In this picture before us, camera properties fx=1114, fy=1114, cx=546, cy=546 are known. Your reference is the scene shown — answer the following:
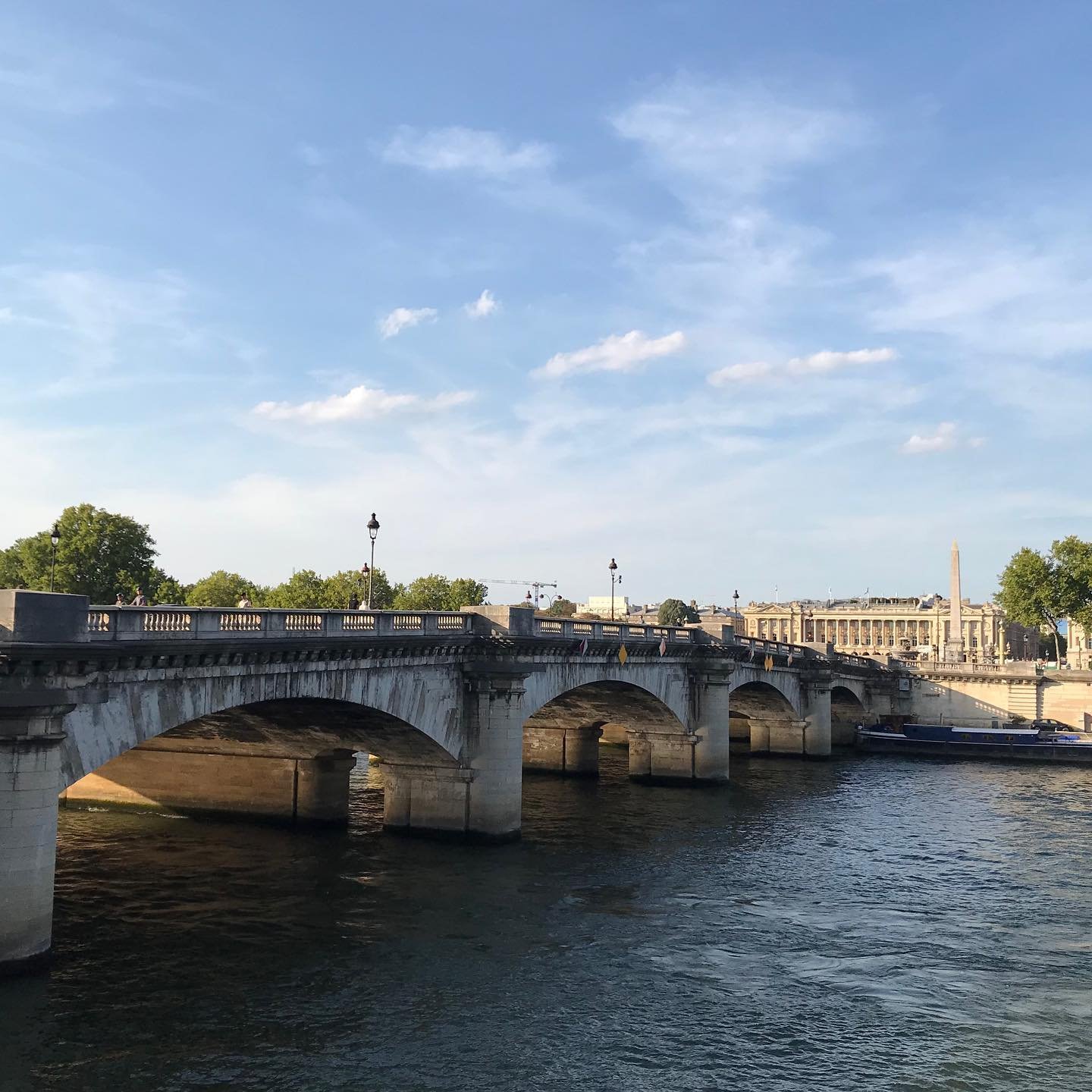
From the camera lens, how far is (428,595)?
433 feet

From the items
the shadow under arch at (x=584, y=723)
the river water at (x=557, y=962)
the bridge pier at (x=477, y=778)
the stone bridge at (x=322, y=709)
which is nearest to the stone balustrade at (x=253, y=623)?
the stone bridge at (x=322, y=709)

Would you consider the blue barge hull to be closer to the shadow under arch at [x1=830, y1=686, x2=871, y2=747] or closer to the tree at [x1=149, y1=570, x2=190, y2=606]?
the shadow under arch at [x1=830, y1=686, x2=871, y2=747]

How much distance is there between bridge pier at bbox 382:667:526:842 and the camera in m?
43.5

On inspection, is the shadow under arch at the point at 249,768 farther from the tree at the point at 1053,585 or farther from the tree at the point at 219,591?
the tree at the point at 1053,585

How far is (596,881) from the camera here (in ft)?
127

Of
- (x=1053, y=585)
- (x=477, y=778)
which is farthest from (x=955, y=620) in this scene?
(x=477, y=778)

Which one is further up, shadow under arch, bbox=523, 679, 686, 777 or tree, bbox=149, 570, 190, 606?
tree, bbox=149, 570, 190, 606

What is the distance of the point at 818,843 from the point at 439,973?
982 inches

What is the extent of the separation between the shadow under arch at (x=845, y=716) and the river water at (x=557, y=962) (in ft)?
159

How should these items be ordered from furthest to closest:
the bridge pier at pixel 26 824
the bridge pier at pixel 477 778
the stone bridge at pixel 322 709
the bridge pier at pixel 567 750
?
the bridge pier at pixel 567 750
the bridge pier at pixel 477 778
the stone bridge at pixel 322 709
the bridge pier at pixel 26 824

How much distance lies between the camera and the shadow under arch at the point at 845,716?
99.1 metres

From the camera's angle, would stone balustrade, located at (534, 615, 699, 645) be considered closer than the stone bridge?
No

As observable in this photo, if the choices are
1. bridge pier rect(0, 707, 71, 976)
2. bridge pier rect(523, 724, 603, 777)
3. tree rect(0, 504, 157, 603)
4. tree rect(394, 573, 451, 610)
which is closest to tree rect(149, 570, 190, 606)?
tree rect(0, 504, 157, 603)

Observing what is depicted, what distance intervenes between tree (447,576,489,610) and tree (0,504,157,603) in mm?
38611
